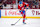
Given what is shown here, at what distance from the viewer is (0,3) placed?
5.43 meters

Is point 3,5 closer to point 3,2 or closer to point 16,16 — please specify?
point 3,2

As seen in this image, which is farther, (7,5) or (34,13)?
(7,5)

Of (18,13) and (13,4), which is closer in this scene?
(18,13)

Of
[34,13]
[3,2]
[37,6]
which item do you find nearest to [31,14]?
[34,13]

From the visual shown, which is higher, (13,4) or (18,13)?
(13,4)

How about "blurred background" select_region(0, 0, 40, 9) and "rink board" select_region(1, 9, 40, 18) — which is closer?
"rink board" select_region(1, 9, 40, 18)

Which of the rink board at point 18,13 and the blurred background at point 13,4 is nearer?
the rink board at point 18,13

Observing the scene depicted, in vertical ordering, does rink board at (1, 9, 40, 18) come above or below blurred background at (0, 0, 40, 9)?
below

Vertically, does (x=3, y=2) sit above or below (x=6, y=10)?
above

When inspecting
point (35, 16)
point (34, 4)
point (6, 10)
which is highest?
point (34, 4)

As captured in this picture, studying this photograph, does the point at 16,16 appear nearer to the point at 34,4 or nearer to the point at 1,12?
the point at 1,12

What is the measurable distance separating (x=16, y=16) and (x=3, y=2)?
1.57 metres

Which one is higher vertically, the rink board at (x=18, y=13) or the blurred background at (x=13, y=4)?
the blurred background at (x=13, y=4)

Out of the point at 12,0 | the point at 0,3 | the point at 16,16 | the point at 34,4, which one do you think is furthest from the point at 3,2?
the point at 34,4
